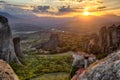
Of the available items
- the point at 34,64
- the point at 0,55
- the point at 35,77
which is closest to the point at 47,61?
the point at 34,64

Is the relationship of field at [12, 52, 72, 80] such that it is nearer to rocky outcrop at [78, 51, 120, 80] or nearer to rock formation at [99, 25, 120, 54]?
rock formation at [99, 25, 120, 54]

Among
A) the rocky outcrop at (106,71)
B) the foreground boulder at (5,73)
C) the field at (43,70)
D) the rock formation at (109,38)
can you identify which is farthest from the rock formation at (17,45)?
the rocky outcrop at (106,71)

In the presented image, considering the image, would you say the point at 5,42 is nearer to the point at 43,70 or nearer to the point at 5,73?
the point at 43,70

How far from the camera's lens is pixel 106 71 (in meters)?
9.93

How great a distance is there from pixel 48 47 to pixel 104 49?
6045 cm

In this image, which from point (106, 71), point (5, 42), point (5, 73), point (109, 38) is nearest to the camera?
point (106, 71)

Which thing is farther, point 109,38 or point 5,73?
Answer: point 109,38

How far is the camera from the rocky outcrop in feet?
31.9

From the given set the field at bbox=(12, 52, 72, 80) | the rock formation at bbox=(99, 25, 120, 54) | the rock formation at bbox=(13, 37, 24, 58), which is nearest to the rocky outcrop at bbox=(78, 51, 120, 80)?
the field at bbox=(12, 52, 72, 80)

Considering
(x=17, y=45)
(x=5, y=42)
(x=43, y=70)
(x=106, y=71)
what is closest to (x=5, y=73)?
(x=106, y=71)

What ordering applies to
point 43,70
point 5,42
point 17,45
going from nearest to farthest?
point 43,70, point 5,42, point 17,45

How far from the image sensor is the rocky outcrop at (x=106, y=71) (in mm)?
9719

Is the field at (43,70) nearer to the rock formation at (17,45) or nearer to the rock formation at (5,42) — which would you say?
the rock formation at (5,42)

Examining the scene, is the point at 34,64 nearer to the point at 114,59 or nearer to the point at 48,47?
the point at 48,47
